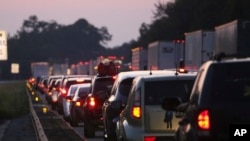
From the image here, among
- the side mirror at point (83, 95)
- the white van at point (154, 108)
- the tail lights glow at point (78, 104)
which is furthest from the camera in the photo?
the tail lights glow at point (78, 104)

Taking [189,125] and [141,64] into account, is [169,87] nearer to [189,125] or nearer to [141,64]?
[189,125]

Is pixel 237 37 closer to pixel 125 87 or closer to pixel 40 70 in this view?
pixel 125 87

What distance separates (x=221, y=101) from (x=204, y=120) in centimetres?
27

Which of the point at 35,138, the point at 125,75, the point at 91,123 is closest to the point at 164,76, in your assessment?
the point at 125,75

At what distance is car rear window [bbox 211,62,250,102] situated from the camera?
997 cm

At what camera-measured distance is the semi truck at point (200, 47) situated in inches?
1608

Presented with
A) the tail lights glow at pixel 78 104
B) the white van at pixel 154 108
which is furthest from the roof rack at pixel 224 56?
the tail lights glow at pixel 78 104

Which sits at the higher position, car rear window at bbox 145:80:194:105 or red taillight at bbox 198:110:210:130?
car rear window at bbox 145:80:194:105

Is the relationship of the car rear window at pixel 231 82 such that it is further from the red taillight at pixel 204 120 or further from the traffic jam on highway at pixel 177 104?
the red taillight at pixel 204 120

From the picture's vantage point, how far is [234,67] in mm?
10211

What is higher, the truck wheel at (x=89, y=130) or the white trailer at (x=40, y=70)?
the white trailer at (x=40, y=70)

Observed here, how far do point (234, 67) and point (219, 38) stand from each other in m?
25.6

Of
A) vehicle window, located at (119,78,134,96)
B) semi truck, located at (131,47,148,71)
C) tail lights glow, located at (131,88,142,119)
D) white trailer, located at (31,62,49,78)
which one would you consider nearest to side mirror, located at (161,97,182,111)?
tail lights glow, located at (131,88,142,119)

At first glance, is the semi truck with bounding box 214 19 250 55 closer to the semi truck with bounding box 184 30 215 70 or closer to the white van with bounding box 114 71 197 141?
the semi truck with bounding box 184 30 215 70
